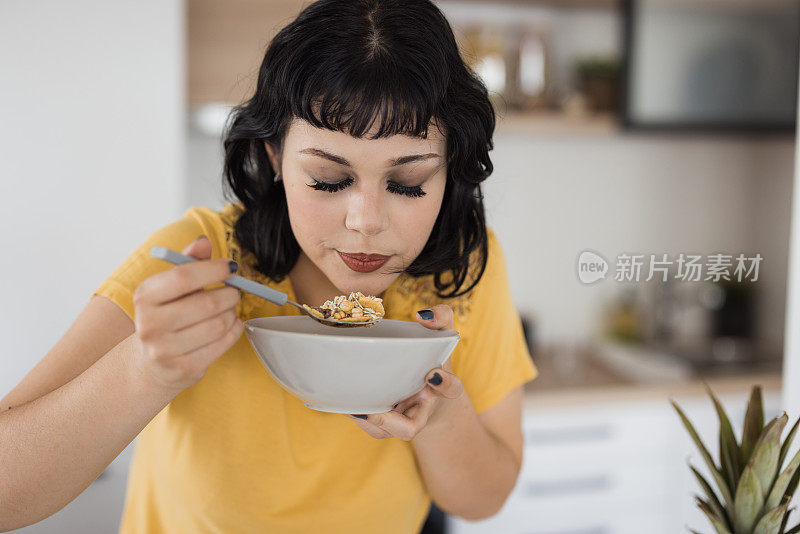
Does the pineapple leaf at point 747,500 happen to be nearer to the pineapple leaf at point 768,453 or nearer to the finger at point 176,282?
the pineapple leaf at point 768,453

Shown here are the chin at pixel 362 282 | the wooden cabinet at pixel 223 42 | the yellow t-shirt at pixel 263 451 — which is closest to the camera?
the chin at pixel 362 282

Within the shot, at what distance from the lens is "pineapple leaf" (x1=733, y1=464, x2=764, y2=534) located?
0.74 m

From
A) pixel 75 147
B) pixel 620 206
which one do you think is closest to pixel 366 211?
pixel 75 147

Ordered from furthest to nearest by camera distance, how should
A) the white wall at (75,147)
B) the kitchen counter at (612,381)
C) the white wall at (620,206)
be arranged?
the white wall at (620,206), the kitchen counter at (612,381), the white wall at (75,147)

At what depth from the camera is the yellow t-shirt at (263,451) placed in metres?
0.94

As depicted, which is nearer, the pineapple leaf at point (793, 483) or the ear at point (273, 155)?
the pineapple leaf at point (793, 483)

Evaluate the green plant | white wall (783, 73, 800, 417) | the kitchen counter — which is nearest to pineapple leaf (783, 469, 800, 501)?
the green plant

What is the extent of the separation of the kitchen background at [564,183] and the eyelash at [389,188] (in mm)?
1007

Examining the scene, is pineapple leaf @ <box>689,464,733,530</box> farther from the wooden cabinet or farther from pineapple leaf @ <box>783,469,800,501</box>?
the wooden cabinet

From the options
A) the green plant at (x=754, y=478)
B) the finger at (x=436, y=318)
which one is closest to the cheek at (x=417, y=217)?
the finger at (x=436, y=318)

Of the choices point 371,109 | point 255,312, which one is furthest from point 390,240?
point 255,312

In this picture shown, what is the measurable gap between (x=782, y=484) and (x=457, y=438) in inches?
15.8

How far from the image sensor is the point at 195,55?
88.4 inches

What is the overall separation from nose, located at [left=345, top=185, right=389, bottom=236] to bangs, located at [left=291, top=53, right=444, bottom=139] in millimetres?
66
